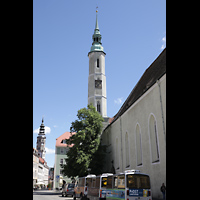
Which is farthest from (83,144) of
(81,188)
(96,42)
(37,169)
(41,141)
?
(41,141)

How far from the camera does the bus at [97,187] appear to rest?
15.2 metres

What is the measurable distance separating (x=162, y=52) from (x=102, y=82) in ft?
58.9

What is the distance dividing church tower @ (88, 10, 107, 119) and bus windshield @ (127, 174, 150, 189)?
26.1 metres

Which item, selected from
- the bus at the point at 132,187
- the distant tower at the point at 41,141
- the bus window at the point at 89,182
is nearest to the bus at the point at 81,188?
the bus window at the point at 89,182

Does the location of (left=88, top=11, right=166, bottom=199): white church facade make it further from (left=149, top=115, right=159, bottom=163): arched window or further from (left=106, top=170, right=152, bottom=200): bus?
(left=106, top=170, right=152, bottom=200): bus

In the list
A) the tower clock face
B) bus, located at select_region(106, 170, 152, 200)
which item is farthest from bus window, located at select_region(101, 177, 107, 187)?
the tower clock face

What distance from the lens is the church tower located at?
127ft

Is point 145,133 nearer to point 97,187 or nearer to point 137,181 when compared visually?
point 97,187

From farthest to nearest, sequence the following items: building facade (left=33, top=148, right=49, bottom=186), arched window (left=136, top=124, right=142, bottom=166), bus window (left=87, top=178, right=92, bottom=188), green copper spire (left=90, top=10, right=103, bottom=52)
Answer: building facade (left=33, top=148, right=49, bottom=186), green copper spire (left=90, top=10, right=103, bottom=52), arched window (left=136, top=124, right=142, bottom=166), bus window (left=87, top=178, right=92, bottom=188)

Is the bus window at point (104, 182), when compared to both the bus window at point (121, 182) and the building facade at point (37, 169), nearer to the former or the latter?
the bus window at point (121, 182)

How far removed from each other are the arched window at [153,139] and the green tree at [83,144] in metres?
12.4
